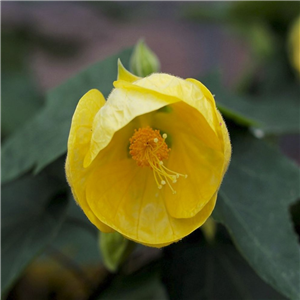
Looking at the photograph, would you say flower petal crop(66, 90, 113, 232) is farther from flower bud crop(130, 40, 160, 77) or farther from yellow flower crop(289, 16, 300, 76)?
yellow flower crop(289, 16, 300, 76)

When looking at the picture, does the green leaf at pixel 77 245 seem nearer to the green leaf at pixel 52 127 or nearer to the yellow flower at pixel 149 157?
the green leaf at pixel 52 127

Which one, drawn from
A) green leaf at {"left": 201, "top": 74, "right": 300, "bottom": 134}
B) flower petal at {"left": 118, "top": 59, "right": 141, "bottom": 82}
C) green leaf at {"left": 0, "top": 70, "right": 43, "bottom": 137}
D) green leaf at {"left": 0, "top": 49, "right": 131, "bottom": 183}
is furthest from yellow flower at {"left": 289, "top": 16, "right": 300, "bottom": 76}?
flower petal at {"left": 118, "top": 59, "right": 141, "bottom": 82}

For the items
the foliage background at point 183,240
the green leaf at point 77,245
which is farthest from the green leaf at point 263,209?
the green leaf at point 77,245

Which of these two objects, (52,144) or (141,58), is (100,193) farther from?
(141,58)

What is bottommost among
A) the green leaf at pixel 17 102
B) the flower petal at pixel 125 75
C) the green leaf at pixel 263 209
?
the green leaf at pixel 17 102

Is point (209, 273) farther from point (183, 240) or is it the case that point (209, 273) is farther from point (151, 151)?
point (151, 151)

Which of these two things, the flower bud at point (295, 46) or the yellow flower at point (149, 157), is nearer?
the yellow flower at point (149, 157)

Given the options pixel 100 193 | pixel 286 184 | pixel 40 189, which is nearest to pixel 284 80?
pixel 286 184
